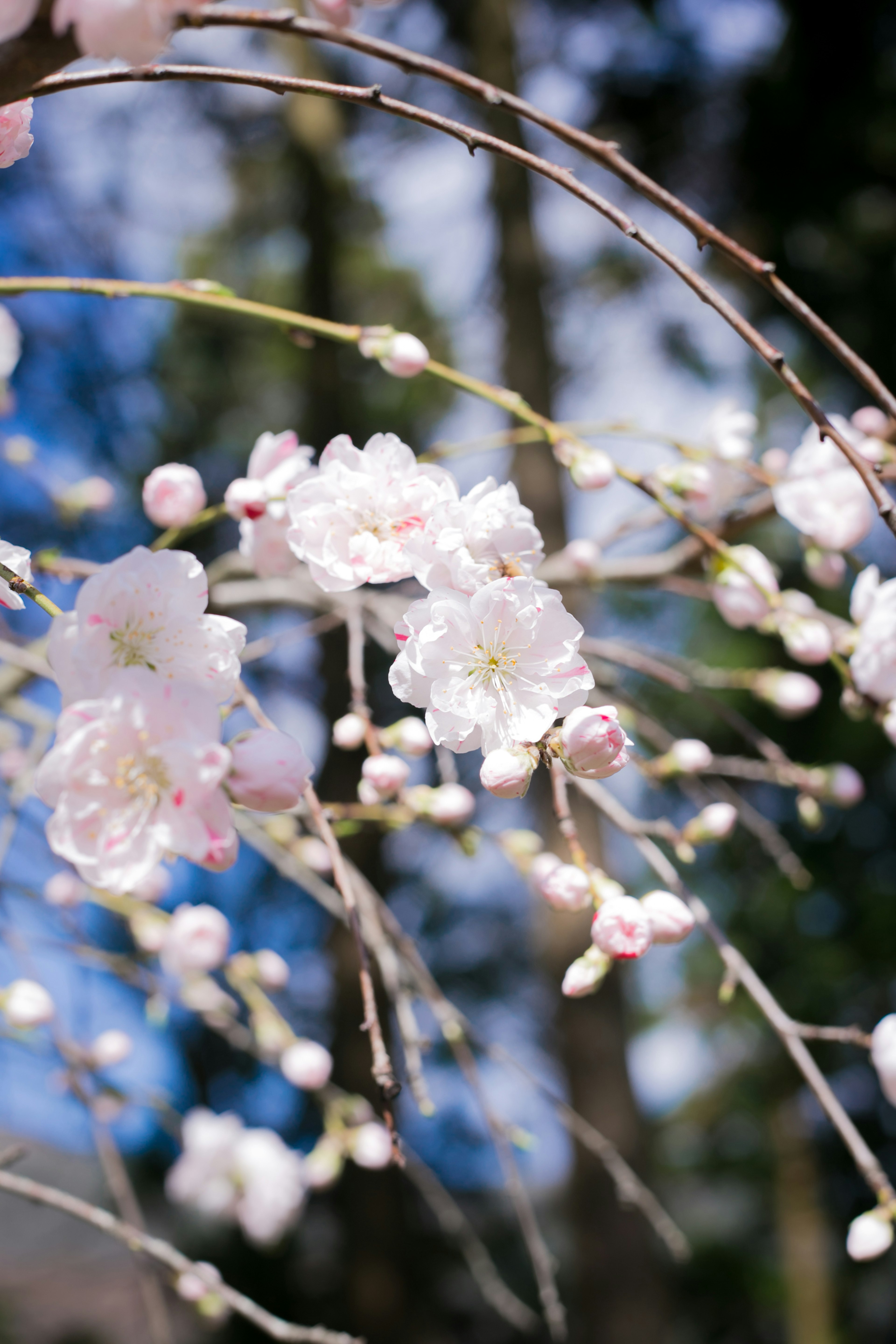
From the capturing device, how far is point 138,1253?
914 mm

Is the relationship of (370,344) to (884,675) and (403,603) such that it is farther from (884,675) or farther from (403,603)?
(884,675)

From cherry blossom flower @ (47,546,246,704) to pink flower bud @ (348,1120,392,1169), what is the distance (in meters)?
0.74

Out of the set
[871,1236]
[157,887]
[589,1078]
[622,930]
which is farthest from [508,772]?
[589,1078]

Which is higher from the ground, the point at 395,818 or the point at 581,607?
the point at 581,607

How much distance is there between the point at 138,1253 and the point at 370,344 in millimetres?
913

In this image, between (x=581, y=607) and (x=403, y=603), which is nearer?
(x=403, y=603)

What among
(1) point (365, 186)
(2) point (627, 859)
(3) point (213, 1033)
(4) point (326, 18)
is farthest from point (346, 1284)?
(1) point (365, 186)

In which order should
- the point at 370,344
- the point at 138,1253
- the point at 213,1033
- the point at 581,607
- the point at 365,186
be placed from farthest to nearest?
the point at 365,186 → the point at 213,1033 → the point at 581,607 → the point at 138,1253 → the point at 370,344

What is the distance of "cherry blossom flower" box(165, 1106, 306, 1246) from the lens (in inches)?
52.6

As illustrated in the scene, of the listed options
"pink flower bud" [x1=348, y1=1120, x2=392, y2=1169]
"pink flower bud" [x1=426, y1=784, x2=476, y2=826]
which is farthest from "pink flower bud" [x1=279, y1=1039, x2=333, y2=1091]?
"pink flower bud" [x1=426, y1=784, x2=476, y2=826]

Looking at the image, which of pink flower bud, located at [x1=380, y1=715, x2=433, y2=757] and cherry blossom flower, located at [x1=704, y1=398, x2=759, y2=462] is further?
cherry blossom flower, located at [x1=704, y1=398, x2=759, y2=462]

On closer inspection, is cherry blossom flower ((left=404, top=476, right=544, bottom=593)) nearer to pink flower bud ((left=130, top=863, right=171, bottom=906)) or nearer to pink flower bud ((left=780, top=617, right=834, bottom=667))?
pink flower bud ((left=780, top=617, right=834, bottom=667))

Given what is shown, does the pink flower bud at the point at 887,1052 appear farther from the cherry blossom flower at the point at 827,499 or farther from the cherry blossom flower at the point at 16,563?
the cherry blossom flower at the point at 16,563

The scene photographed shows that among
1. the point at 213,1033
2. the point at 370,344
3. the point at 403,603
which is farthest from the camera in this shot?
the point at 213,1033
